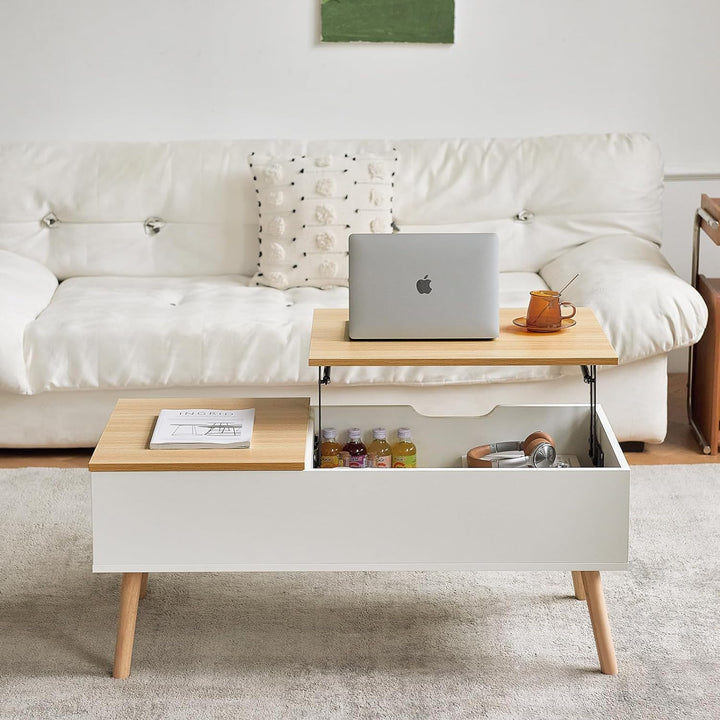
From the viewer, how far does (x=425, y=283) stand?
191cm

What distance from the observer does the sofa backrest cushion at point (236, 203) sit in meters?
3.41

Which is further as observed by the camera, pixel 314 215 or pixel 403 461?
pixel 314 215

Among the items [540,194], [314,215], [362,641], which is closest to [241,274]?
[314,215]

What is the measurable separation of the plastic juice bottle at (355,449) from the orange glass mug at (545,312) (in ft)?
1.33

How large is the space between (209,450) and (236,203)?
1.66m

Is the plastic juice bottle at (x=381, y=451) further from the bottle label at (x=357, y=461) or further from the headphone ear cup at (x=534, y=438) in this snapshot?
the headphone ear cup at (x=534, y=438)

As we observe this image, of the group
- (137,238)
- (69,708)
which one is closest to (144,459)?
(69,708)

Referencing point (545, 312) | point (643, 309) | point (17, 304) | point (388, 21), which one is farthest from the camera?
point (388, 21)

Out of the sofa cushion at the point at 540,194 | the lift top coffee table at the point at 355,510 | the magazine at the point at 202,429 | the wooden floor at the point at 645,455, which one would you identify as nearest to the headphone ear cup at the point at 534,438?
the lift top coffee table at the point at 355,510

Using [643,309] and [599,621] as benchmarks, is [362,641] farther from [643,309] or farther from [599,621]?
[643,309]

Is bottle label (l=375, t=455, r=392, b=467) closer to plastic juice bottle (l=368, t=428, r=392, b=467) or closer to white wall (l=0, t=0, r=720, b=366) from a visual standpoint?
plastic juice bottle (l=368, t=428, r=392, b=467)

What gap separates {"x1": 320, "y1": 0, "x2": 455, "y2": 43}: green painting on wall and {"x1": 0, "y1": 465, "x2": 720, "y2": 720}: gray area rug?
6.17ft

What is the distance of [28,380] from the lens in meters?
2.86

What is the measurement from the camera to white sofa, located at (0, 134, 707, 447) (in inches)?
112
